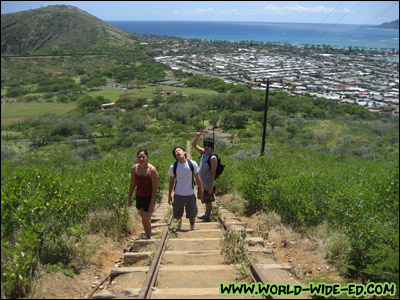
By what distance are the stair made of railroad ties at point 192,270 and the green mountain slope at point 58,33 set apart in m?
78.9

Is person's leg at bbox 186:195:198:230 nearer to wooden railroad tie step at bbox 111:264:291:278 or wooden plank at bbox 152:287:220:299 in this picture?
wooden railroad tie step at bbox 111:264:291:278

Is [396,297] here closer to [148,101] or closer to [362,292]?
[362,292]

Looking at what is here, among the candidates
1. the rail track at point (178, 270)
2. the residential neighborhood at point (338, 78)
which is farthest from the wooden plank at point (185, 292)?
the residential neighborhood at point (338, 78)

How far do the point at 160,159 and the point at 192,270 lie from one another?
661 inches

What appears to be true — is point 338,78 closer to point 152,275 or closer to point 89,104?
point 89,104

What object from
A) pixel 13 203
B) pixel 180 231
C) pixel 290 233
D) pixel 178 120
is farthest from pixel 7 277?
pixel 178 120

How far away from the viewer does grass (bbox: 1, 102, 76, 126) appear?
40031 millimetres

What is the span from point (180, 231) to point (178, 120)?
154 ft

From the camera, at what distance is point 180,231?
19.2ft

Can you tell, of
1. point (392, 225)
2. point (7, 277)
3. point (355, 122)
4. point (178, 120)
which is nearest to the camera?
point (7, 277)

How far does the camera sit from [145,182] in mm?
5117

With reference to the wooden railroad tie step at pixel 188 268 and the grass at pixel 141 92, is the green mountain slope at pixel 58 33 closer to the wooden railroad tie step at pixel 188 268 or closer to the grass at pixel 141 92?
the grass at pixel 141 92

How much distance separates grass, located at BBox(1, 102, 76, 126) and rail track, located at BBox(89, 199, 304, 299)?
37.3 m

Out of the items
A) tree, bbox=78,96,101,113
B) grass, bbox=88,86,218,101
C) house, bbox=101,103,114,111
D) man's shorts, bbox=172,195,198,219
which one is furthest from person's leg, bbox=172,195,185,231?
grass, bbox=88,86,218,101
